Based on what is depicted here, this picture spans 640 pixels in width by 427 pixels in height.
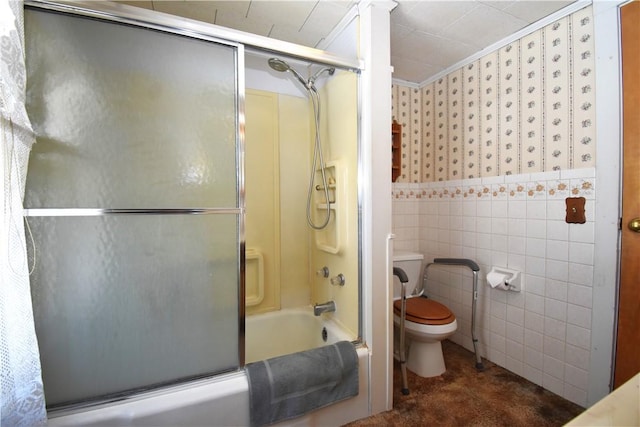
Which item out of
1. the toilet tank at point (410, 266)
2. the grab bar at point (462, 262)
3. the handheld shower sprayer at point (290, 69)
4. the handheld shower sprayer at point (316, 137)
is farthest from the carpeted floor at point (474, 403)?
the handheld shower sprayer at point (290, 69)

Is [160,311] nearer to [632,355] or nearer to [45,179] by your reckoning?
[45,179]

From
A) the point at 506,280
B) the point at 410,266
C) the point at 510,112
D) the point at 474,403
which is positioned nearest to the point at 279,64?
the point at 510,112

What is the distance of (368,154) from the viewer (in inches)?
56.1

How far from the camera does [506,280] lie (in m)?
1.72

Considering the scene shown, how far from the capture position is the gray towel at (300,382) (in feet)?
3.79

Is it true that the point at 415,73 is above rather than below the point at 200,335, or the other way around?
above

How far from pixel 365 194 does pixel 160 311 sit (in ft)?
3.50

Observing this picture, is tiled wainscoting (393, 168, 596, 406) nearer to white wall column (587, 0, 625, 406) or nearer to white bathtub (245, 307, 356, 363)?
white wall column (587, 0, 625, 406)

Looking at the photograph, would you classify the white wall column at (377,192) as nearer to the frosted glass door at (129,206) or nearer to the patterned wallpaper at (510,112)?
the frosted glass door at (129,206)

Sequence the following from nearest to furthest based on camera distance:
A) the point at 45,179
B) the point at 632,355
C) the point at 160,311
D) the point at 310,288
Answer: the point at 45,179, the point at 160,311, the point at 632,355, the point at 310,288

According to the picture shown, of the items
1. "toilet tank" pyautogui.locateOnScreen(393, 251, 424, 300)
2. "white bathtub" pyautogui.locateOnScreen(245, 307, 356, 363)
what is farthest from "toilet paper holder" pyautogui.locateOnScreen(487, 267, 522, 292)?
"white bathtub" pyautogui.locateOnScreen(245, 307, 356, 363)

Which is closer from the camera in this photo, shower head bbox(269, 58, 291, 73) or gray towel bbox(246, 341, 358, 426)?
gray towel bbox(246, 341, 358, 426)

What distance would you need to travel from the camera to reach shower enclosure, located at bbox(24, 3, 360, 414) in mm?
970

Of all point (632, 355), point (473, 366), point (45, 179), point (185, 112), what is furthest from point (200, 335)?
point (632, 355)
